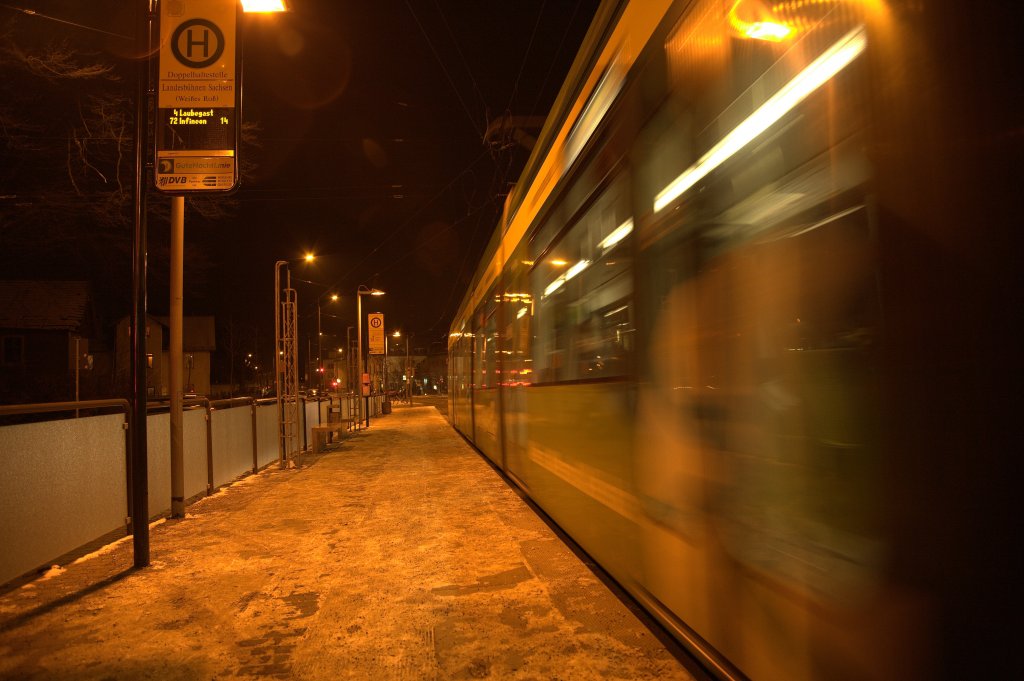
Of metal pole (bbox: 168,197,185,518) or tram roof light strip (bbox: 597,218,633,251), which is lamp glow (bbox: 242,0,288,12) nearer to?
metal pole (bbox: 168,197,185,518)

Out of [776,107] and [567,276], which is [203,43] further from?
[776,107]

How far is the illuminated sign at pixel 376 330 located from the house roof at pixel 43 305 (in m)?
20.1

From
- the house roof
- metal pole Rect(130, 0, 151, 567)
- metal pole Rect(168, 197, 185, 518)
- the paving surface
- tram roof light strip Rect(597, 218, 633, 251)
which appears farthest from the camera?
the house roof

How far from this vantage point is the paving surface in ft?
12.2

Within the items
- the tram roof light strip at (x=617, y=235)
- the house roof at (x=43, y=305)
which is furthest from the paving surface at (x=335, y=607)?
the house roof at (x=43, y=305)

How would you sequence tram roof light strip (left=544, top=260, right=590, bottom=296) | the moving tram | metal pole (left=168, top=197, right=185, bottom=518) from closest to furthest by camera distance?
the moving tram < tram roof light strip (left=544, top=260, right=590, bottom=296) < metal pole (left=168, top=197, right=185, bottom=518)

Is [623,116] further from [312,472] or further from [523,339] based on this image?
[312,472]

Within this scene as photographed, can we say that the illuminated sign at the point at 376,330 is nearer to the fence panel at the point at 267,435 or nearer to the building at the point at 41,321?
the fence panel at the point at 267,435

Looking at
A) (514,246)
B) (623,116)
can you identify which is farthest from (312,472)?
(623,116)

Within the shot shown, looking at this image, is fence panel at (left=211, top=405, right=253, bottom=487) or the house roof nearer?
fence panel at (left=211, top=405, right=253, bottom=487)

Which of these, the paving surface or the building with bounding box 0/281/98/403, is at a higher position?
the building with bounding box 0/281/98/403

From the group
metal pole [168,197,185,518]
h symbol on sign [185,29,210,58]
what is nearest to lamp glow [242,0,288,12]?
h symbol on sign [185,29,210,58]

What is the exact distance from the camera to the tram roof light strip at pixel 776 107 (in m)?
1.96

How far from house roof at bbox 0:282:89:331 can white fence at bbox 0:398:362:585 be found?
118 feet
